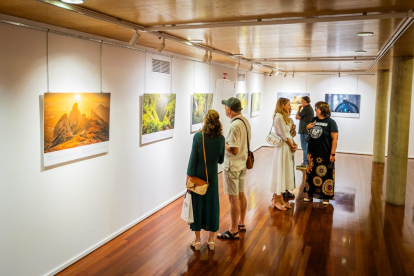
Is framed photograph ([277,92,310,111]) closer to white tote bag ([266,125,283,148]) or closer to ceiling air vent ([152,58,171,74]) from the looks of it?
white tote bag ([266,125,283,148])

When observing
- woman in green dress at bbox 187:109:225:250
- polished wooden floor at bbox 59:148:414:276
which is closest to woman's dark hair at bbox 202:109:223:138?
woman in green dress at bbox 187:109:225:250

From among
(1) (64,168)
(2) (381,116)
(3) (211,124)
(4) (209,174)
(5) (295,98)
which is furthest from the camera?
(5) (295,98)

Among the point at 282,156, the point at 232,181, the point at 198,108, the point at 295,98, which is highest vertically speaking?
the point at 295,98

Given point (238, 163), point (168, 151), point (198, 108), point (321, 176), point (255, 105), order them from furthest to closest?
point (255, 105), point (198, 108), point (321, 176), point (168, 151), point (238, 163)

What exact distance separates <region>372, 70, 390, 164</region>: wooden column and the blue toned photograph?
5.83 feet

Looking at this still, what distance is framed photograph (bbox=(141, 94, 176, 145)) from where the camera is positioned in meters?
5.95

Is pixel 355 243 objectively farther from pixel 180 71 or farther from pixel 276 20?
pixel 180 71

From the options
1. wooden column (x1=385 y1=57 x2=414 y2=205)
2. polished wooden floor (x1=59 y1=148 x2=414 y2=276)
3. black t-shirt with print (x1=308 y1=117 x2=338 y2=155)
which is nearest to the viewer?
polished wooden floor (x1=59 y1=148 x2=414 y2=276)

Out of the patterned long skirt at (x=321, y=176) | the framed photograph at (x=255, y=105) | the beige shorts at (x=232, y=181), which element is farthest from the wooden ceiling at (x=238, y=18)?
the framed photograph at (x=255, y=105)

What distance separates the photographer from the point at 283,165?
261 inches

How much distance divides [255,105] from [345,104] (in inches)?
126

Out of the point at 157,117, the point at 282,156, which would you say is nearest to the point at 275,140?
the point at 282,156

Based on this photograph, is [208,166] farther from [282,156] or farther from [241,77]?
[241,77]

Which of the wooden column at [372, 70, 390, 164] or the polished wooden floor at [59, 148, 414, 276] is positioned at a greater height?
the wooden column at [372, 70, 390, 164]
